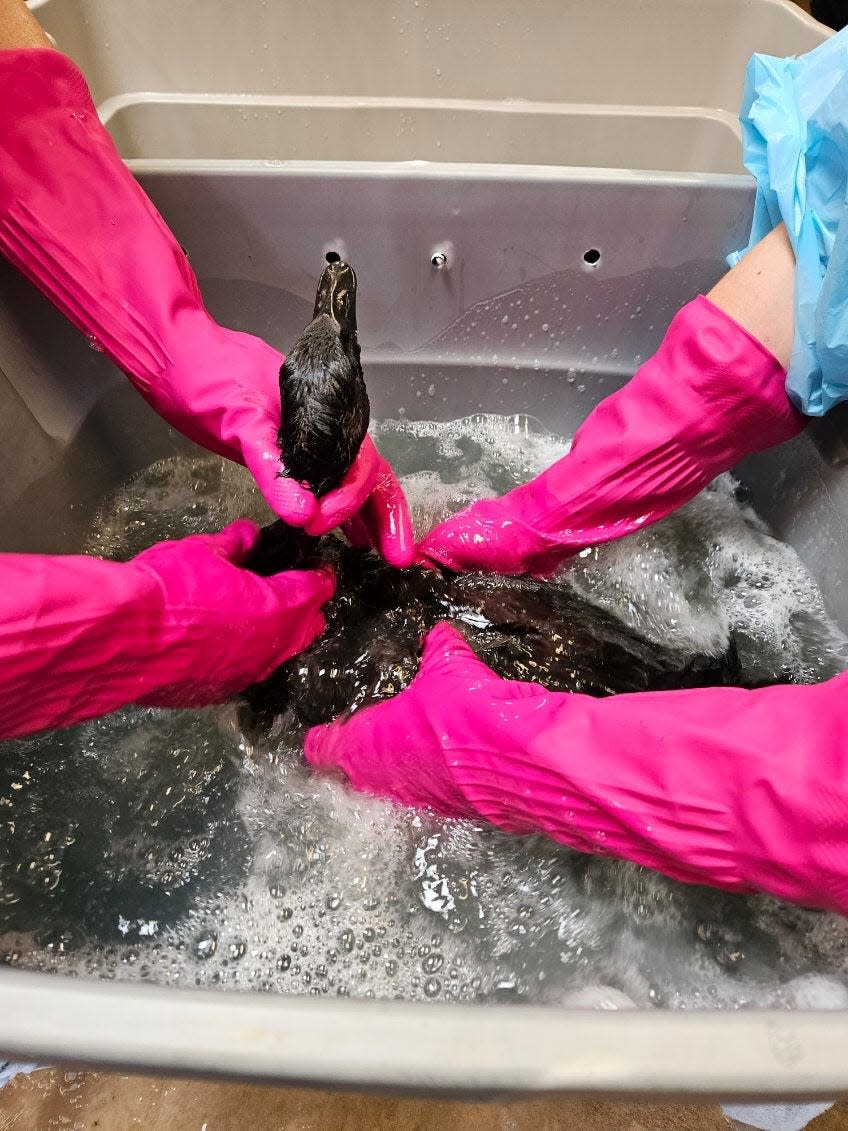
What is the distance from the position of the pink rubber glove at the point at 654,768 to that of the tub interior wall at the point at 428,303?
59 centimetres

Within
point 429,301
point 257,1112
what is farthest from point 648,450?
point 257,1112

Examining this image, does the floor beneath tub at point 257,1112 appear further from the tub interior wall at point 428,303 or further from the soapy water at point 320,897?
the tub interior wall at point 428,303

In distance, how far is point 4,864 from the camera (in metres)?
0.76

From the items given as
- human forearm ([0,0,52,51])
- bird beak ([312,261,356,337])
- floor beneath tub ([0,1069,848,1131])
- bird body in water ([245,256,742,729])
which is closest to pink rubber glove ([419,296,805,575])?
bird body in water ([245,256,742,729])

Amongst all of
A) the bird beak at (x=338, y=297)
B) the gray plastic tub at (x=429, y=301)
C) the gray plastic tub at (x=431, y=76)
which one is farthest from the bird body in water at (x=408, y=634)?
the gray plastic tub at (x=431, y=76)

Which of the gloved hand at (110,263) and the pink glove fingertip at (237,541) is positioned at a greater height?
the gloved hand at (110,263)

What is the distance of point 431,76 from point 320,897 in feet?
4.64

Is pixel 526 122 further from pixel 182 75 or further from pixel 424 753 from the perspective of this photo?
pixel 424 753

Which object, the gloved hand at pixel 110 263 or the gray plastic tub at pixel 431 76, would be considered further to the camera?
the gray plastic tub at pixel 431 76

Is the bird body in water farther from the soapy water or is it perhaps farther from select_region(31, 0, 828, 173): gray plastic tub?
select_region(31, 0, 828, 173): gray plastic tub

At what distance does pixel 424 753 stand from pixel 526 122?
1243mm

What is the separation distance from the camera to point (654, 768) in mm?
539

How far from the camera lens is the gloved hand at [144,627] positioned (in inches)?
22.1

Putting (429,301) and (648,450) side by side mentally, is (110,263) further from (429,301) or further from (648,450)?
(648,450)
